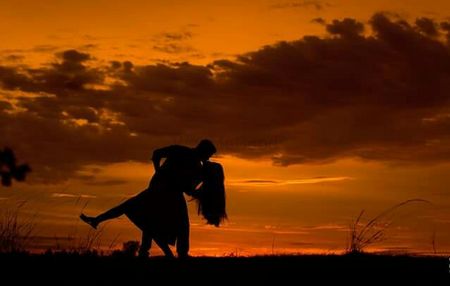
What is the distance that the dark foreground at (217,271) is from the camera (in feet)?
30.7

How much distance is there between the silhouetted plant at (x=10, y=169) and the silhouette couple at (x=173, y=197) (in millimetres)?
7497

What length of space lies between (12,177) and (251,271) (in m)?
6.51

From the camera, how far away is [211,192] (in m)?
12.2

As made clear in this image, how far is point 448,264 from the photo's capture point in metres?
11.4

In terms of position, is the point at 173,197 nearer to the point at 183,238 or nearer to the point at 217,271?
the point at 183,238

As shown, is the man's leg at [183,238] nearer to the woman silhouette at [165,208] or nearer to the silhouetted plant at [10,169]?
the woman silhouette at [165,208]

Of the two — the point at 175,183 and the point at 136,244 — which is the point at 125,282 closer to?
the point at 175,183

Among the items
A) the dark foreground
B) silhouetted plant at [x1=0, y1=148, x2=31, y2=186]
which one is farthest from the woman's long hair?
silhouetted plant at [x1=0, y1=148, x2=31, y2=186]

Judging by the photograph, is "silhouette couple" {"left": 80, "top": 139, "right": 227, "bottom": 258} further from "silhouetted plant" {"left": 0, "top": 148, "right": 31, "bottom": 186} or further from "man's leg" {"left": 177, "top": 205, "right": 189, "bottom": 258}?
"silhouetted plant" {"left": 0, "top": 148, "right": 31, "bottom": 186}

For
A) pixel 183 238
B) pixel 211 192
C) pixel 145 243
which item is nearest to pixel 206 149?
pixel 211 192

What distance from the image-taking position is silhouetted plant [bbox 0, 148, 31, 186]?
418 centimetres

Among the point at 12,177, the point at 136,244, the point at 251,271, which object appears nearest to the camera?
the point at 12,177

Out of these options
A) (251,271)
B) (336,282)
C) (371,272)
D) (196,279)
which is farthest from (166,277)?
(371,272)

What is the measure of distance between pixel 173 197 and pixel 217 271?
2102 millimetres
